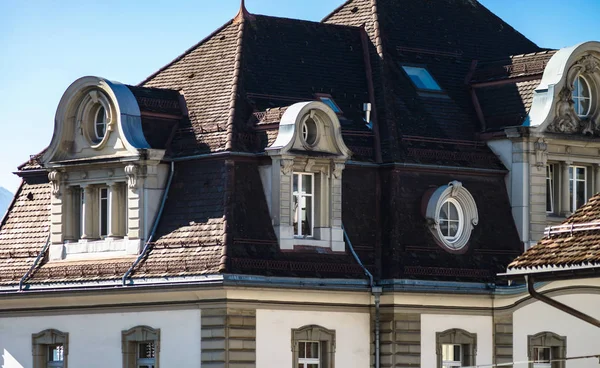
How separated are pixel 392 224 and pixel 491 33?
1165 cm

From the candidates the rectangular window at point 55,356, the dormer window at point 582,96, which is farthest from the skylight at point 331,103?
the rectangular window at point 55,356

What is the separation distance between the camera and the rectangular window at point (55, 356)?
58.8 metres

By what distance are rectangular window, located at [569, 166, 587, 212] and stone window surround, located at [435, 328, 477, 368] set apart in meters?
6.15

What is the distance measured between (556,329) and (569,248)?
26.4m

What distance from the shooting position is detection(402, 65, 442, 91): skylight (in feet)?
203

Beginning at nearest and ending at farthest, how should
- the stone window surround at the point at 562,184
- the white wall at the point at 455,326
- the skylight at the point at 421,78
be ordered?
1. the white wall at the point at 455,326
2. the stone window surround at the point at 562,184
3. the skylight at the point at 421,78

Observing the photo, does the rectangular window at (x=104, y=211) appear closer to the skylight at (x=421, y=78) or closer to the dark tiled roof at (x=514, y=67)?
the skylight at (x=421, y=78)

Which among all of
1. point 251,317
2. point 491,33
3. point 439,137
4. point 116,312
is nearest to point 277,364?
point 251,317

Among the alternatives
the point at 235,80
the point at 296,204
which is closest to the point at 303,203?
the point at 296,204

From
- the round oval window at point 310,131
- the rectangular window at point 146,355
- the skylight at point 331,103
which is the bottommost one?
the rectangular window at point 146,355

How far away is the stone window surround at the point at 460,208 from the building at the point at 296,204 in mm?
76

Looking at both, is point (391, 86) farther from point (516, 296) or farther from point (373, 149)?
point (516, 296)

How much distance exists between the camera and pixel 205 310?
5416 cm

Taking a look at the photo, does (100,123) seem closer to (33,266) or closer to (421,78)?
(33,266)
